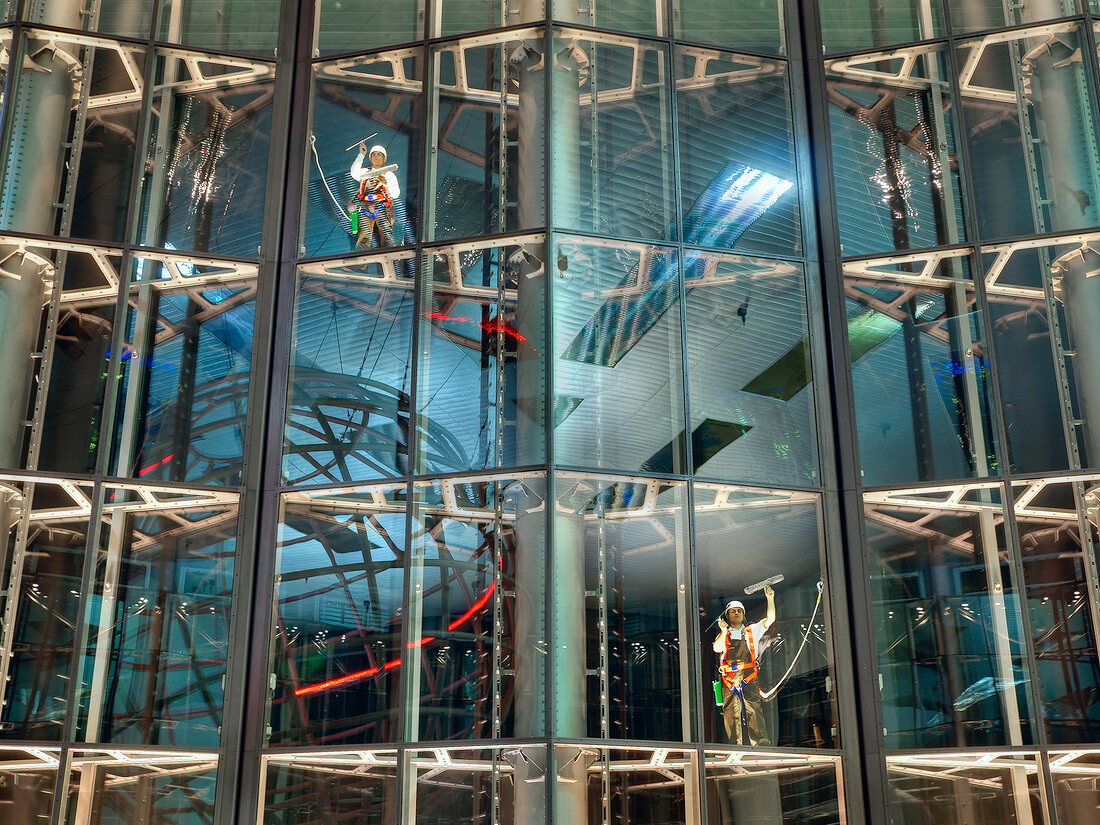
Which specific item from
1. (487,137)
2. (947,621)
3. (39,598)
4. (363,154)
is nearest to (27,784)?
(39,598)

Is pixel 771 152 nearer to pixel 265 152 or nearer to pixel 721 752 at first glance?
pixel 265 152

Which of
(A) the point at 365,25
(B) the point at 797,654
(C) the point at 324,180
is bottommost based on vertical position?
(B) the point at 797,654

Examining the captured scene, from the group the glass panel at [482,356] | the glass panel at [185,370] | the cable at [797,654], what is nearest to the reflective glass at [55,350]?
the glass panel at [185,370]

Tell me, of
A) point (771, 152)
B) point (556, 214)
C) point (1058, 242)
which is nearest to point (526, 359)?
point (556, 214)

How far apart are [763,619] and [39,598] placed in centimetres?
752

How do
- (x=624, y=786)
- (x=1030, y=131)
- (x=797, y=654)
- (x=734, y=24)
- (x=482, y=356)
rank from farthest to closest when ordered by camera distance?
(x=734, y=24)
(x=1030, y=131)
(x=482, y=356)
(x=797, y=654)
(x=624, y=786)

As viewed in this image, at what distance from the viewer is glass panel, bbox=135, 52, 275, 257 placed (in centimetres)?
1431

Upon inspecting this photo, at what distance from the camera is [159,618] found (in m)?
12.8

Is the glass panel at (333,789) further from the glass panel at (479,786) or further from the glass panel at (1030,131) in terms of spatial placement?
the glass panel at (1030,131)

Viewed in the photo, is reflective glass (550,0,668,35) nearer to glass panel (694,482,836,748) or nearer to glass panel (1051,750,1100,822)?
glass panel (694,482,836,748)

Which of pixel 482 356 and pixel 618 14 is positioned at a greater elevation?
pixel 618 14

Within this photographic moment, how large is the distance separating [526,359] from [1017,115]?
6426mm

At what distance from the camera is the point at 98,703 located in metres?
12.4

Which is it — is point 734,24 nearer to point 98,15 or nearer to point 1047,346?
point 1047,346
